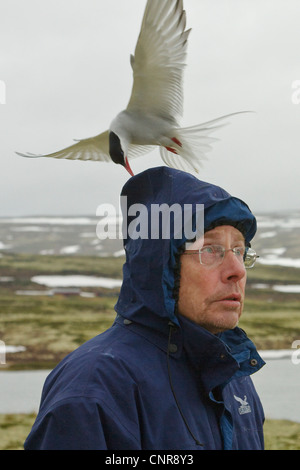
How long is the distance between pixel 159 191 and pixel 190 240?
0.94 ft

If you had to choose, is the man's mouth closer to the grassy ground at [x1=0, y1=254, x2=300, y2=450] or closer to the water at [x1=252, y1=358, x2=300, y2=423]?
the grassy ground at [x1=0, y1=254, x2=300, y2=450]

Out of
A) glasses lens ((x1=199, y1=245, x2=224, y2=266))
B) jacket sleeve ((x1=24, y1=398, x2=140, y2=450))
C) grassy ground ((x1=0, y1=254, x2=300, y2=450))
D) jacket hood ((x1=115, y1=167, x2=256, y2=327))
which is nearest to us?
jacket sleeve ((x1=24, y1=398, x2=140, y2=450))

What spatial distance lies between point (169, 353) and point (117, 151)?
1959 millimetres

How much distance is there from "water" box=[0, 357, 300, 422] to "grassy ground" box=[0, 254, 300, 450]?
121 cm

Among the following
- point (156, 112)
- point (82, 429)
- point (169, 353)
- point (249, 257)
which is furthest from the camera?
point (156, 112)

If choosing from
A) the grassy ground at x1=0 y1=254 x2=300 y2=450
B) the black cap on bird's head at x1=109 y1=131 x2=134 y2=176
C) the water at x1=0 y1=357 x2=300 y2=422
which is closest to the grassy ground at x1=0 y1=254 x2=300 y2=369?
the grassy ground at x1=0 y1=254 x2=300 y2=450

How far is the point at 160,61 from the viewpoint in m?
4.36

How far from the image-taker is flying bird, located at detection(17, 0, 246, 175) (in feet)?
13.3

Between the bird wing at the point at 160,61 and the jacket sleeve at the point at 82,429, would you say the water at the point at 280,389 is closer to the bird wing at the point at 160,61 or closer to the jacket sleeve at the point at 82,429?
the bird wing at the point at 160,61

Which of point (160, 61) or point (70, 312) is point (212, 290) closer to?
point (160, 61)

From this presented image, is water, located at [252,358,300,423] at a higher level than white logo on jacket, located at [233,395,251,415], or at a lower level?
lower

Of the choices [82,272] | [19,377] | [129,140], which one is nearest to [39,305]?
[82,272]

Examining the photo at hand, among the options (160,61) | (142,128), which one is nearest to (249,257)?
(142,128)
